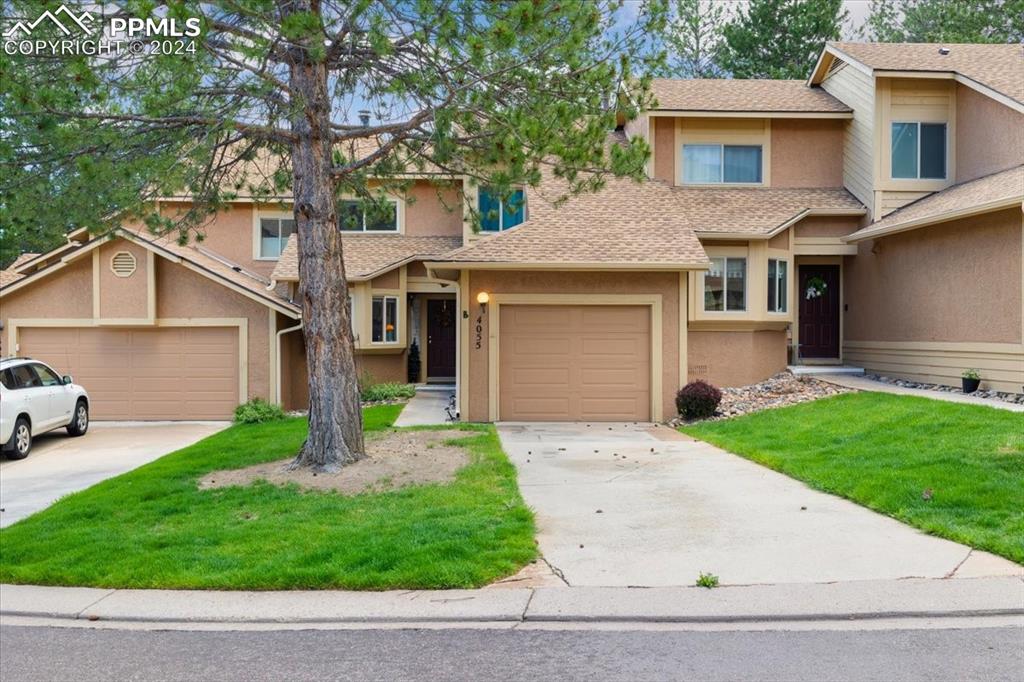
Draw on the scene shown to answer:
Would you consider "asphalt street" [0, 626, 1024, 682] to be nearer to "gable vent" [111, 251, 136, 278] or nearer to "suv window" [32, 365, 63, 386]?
"suv window" [32, 365, 63, 386]

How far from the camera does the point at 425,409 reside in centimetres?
1653

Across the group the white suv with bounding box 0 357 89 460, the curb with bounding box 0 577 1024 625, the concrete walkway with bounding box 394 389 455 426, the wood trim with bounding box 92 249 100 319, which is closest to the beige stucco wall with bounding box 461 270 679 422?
the concrete walkway with bounding box 394 389 455 426

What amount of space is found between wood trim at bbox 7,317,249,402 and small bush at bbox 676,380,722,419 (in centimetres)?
957

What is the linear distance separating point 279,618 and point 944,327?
14854 millimetres

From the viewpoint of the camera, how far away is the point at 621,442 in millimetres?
12766

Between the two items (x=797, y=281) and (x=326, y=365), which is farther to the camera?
(x=797, y=281)

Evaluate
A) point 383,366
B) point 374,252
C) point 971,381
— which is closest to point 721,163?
point 971,381

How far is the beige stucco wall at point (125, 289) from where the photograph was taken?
1717 centimetres

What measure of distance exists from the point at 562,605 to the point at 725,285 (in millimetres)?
13512

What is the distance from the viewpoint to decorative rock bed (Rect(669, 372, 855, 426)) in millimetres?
15414

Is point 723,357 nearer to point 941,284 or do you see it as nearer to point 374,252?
point 941,284

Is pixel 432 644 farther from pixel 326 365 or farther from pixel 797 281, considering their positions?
pixel 797 281

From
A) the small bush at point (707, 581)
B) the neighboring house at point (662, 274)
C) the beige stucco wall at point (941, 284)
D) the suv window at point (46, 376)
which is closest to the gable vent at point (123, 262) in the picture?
the neighboring house at point (662, 274)

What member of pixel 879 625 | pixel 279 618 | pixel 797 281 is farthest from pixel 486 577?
pixel 797 281
